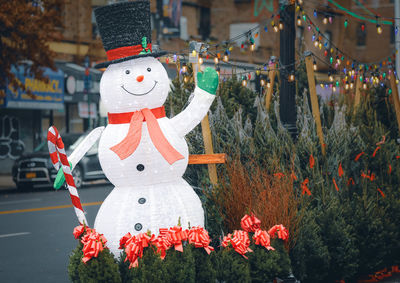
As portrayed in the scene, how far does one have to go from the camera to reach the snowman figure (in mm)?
5473

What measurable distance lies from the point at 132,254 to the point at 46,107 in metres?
21.7

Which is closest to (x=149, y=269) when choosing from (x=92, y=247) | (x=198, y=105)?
(x=92, y=247)

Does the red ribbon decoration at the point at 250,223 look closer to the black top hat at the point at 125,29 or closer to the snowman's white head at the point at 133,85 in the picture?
the snowman's white head at the point at 133,85

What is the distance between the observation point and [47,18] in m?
19.7

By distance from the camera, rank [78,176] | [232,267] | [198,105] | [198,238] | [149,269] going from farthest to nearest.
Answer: [78,176], [198,105], [232,267], [198,238], [149,269]

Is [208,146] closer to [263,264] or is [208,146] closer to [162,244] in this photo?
[263,264]

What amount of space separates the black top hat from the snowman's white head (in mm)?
91

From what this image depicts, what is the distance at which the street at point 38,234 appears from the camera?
8.59 m

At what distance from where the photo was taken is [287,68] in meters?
7.86

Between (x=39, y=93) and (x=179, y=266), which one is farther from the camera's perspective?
(x=39, y=93)

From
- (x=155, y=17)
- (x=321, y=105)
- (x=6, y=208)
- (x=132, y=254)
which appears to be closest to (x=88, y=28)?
(x=155, y=17)

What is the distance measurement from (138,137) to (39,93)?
2088 centimetres

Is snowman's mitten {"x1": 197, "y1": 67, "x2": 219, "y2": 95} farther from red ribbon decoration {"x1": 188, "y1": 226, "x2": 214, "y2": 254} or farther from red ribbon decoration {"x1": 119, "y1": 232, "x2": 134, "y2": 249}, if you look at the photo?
red ribbon decoration {"x1": 119, "y1": 232, "x2": 134, "y2": 249}

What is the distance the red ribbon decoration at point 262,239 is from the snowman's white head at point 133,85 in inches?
57.6
